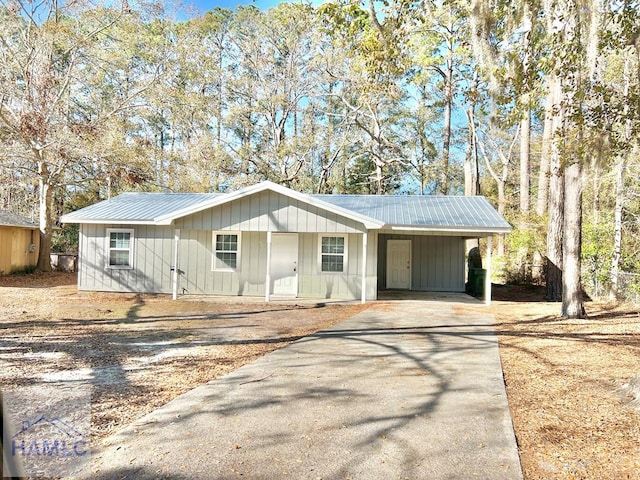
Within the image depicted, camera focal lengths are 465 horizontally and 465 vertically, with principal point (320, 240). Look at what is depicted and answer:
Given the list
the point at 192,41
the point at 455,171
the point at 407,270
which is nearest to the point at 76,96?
the point at 192,41

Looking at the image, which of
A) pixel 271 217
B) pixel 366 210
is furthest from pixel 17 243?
pixel 366 210

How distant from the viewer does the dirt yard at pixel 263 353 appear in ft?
12.1

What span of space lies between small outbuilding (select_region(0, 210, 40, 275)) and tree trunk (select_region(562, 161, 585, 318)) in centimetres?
1904

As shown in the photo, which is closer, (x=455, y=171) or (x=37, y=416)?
(x=37, y=416)

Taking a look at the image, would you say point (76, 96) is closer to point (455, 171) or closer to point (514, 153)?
point (455, 171)

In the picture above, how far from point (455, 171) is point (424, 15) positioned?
23.5 meters

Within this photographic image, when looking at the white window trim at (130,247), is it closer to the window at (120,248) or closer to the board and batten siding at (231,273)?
the window at (120,248)

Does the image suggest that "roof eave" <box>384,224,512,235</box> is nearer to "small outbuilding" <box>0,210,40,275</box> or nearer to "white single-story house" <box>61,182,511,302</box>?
"white single-story house" <box>61,182,511,302</box>

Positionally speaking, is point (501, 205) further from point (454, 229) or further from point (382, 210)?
point (454, 229)

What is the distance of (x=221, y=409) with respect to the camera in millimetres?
4164

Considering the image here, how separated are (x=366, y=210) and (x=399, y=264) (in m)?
2.91

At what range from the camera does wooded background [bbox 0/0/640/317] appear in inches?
284

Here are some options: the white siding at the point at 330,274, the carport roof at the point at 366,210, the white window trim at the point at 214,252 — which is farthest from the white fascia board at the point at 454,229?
the white window trim at the point at 214,252

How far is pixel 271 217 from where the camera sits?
42.9ft
